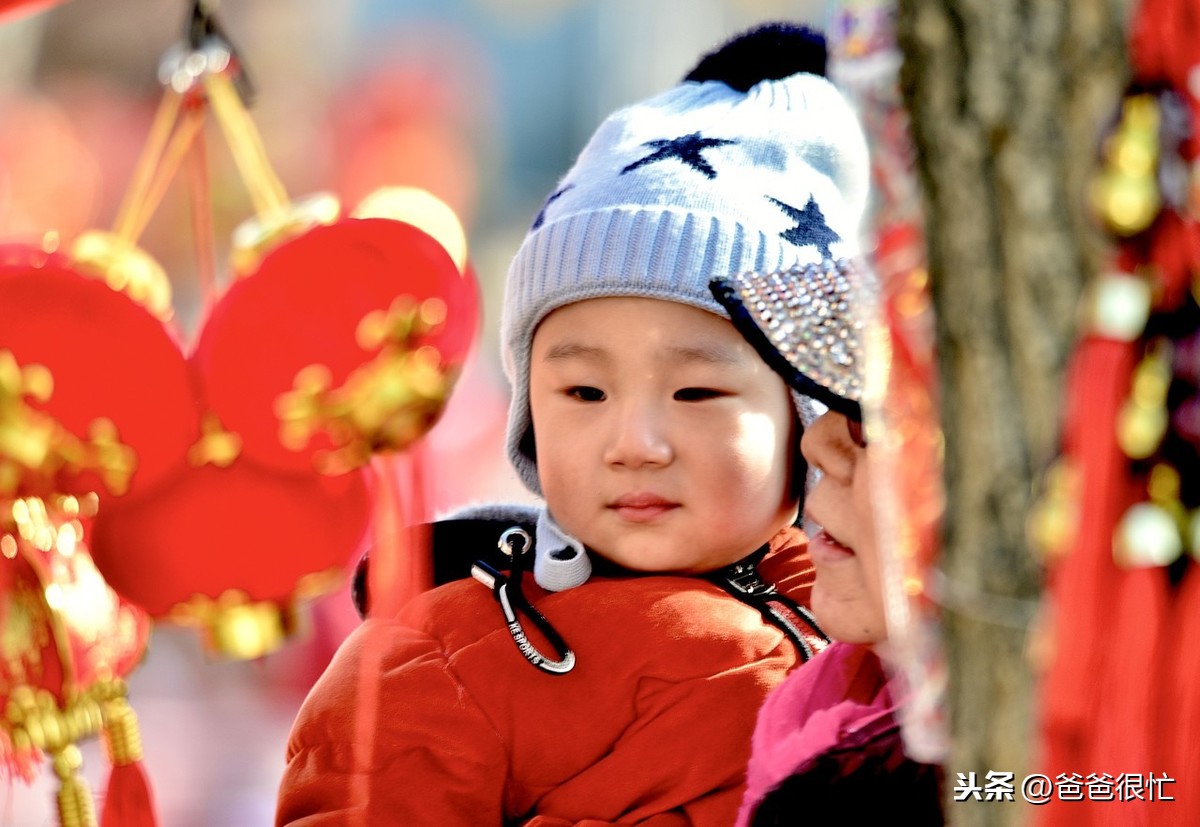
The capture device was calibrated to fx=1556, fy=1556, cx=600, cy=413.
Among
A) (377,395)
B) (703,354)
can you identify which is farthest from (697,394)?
(377,395)

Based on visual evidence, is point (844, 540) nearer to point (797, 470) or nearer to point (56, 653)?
point (797, 470)

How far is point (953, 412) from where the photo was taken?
2.48 ft

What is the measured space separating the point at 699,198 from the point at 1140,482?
85 centimetres

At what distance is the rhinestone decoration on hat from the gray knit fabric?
281 mm

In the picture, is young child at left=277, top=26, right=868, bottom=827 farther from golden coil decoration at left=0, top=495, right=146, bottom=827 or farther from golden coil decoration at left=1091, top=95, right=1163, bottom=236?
golden coil decoration at left=1091, top=95, right=1163, bottom=236

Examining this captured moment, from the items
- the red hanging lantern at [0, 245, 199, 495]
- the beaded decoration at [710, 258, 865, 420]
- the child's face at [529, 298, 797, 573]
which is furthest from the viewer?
the child's face at [529, 298, 797, 573]

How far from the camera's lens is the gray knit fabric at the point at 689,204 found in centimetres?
146

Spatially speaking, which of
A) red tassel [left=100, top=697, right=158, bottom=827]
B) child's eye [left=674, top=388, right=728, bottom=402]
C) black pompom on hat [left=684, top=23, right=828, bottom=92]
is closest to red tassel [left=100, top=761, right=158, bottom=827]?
red tassel [left=100, top=697, right=158, bottom=827]

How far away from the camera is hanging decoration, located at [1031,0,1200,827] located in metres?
0.67

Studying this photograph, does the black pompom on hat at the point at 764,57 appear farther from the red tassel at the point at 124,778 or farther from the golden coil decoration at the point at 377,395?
the red tassel at the point at 124,778

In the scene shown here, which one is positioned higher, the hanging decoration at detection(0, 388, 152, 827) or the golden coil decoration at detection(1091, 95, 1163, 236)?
the golden coil decoration at detection(1091, 95, 1163, 236)

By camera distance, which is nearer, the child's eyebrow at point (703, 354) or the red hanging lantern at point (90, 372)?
the red hanging lantern at point (90, 372)

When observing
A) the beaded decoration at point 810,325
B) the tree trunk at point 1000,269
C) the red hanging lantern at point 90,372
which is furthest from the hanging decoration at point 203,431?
the tree trunk at point 1000,269

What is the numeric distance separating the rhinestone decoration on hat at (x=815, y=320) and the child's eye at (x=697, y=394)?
0.27 m
